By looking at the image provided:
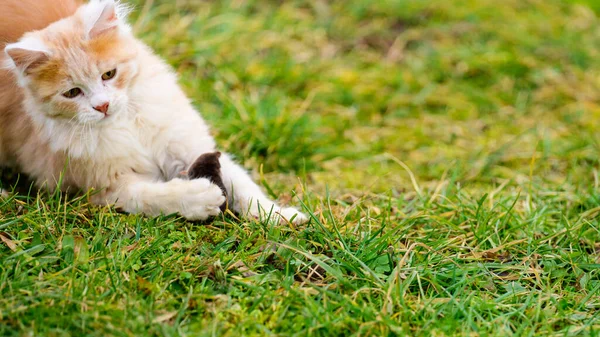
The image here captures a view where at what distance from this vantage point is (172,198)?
2.77m

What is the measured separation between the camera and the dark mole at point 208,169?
290 cm

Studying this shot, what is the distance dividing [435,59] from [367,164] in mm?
1547

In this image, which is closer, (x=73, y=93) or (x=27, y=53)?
(x=27, y=53)

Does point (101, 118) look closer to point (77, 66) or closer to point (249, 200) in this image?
point (77, 66)

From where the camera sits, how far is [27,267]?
2.36m

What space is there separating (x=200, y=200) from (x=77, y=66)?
708 millimetres

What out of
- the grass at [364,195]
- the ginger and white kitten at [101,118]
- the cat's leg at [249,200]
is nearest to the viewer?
the grass at [364,195]

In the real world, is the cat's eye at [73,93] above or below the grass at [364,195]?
above

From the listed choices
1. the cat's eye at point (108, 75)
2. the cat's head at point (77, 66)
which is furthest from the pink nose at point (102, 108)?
the cat's eye at point (108, 75)

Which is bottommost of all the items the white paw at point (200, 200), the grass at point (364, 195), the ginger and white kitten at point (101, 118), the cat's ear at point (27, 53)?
the grass at point (364, 195)

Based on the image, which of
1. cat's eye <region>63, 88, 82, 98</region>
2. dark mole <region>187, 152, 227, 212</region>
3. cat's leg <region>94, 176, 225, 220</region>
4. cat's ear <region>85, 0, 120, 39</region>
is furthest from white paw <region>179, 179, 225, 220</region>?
cat's ear <region>85, 0, 120, 39</region>

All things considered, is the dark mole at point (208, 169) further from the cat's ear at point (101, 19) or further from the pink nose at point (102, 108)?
the cat's ear at point (101, 19)

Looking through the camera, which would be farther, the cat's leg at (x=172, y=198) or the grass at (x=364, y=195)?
the cat's leg at (x=172, y=198)

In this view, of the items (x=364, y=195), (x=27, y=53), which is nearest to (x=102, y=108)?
(x=27, y=53)
